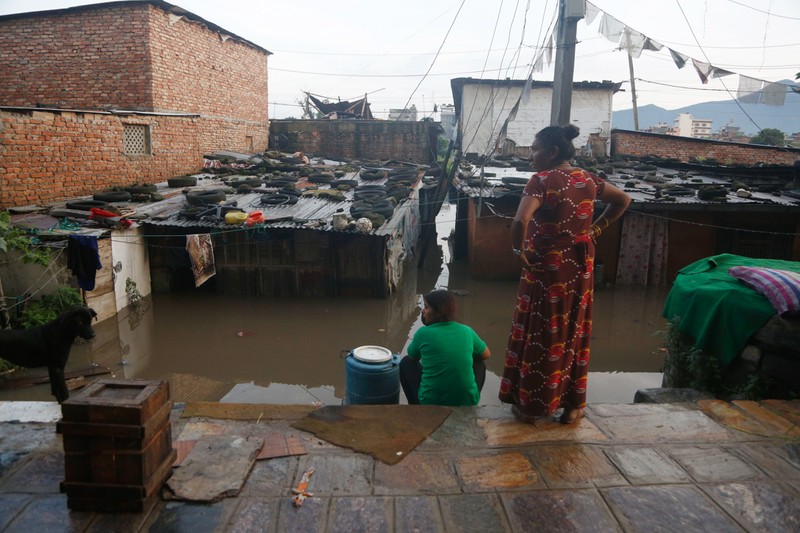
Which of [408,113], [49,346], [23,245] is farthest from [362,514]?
[408,113]

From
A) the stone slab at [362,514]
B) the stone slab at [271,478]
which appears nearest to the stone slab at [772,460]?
the stone slab at [362,514]

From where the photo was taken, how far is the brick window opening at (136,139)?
42.1 feet

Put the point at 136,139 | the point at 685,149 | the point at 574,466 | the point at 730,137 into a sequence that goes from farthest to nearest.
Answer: the point at 730,137
the point at 685,149
the point at 136,139
the point at 574,466

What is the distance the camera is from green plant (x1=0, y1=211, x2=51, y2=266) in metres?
7.88

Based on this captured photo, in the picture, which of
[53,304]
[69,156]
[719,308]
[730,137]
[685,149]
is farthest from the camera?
[730,137]

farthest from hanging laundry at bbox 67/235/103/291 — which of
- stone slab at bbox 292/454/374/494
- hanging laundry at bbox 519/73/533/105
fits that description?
hanging laundry at bbox 519/73/533/105

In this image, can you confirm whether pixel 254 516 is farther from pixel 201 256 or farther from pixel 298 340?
pixel 201 256

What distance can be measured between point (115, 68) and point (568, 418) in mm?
16320

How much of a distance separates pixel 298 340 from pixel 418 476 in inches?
249

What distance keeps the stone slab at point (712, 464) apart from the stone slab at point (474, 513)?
1202 mm

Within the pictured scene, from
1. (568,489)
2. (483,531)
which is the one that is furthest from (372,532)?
(568,489)

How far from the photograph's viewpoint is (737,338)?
417 centimetres

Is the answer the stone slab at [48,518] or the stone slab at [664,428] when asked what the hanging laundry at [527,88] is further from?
the stone slab at [48,518]

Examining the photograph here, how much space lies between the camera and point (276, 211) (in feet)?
36.8
